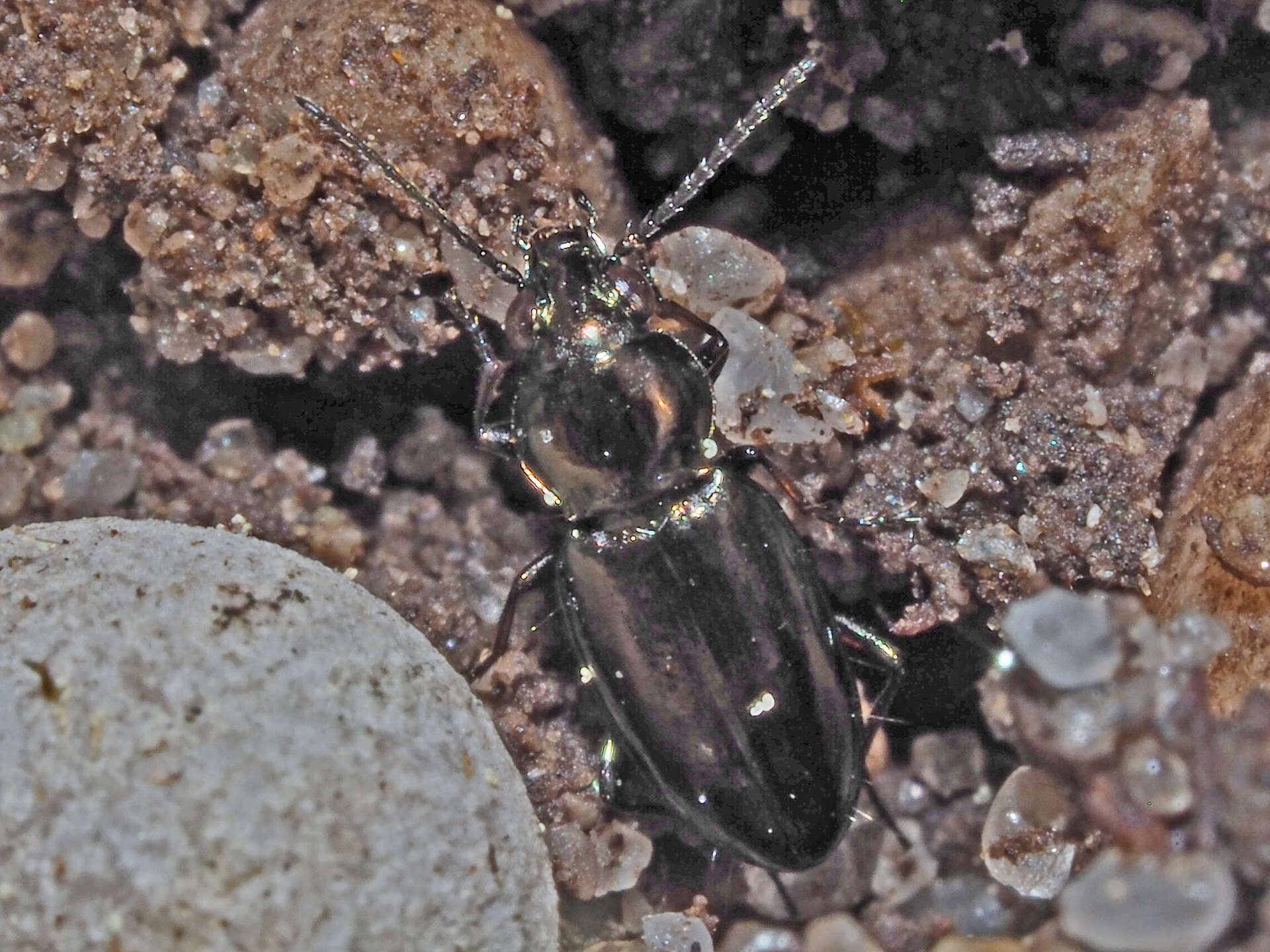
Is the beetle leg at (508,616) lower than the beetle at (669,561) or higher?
lower

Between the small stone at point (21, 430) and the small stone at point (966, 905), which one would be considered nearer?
the small stone at point (966, 905)

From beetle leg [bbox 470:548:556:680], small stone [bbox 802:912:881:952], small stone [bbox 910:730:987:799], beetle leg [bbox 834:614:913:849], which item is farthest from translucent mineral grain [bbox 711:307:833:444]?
small stone [bbox 802:912:881:952]

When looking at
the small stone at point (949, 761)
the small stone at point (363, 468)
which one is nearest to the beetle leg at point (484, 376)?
the small stone at point (363, 468)

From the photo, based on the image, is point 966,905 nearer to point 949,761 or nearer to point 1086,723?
point 949,761

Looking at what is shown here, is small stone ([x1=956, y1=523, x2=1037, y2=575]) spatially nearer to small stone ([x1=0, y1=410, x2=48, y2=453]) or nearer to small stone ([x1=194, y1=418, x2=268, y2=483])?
small stone ([x1=194, y1=418, x2=268, y2=483])

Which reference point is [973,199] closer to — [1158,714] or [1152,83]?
[1152,83]

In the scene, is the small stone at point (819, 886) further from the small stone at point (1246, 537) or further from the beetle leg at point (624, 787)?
the small stone at point (1246, 537)
